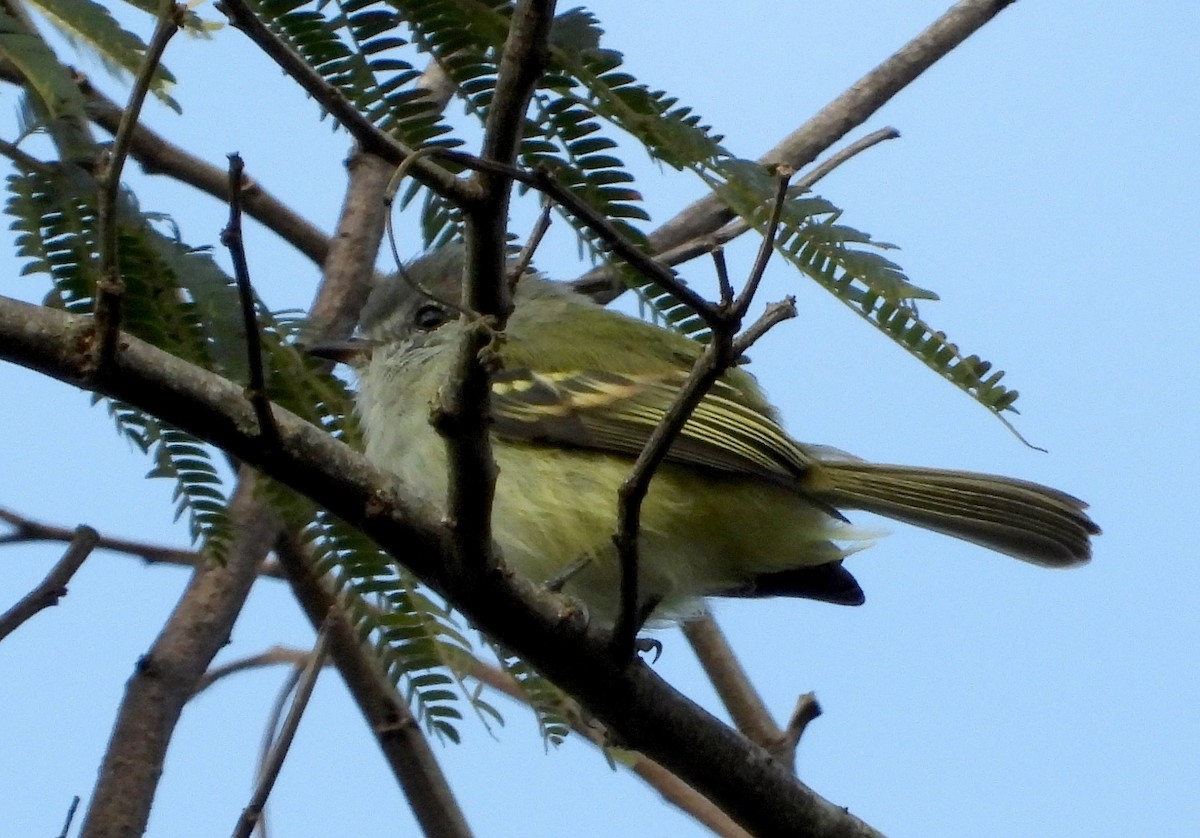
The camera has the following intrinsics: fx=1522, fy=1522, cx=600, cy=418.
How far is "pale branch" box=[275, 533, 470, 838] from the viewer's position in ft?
11.0

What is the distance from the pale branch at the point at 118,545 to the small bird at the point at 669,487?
0.56 m

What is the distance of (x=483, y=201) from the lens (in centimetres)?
192

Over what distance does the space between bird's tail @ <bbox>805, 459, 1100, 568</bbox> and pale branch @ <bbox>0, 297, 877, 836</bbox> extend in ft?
3.27

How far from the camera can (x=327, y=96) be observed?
1.69m

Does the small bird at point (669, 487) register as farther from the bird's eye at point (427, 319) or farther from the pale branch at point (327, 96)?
the pale branch at point (327, 96)

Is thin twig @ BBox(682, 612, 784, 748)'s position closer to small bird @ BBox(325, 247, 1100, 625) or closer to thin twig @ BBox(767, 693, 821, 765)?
small bird @ BBox(325, 247, 1100, 625)

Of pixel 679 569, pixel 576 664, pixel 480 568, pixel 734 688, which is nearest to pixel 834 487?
pixel 679 569

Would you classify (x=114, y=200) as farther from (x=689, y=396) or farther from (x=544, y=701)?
(x=544, y=701)

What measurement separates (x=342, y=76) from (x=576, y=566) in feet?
4.44

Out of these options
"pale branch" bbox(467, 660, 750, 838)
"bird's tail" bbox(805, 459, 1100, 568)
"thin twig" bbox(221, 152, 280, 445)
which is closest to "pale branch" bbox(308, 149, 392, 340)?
"pale branch" bbox(467, 660, 750, 838)

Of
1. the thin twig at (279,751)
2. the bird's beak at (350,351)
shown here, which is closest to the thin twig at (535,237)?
the thin twig at (279,751)

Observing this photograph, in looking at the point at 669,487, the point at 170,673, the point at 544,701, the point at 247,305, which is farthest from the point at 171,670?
the point at 247,305

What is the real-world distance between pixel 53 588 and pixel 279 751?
50cm

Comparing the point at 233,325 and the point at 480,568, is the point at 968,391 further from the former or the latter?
the point at 233,325
